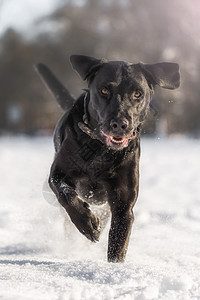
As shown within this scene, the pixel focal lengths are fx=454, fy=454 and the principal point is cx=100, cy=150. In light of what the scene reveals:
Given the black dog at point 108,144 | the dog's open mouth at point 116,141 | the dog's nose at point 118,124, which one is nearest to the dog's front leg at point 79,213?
the black dog at point 108,144

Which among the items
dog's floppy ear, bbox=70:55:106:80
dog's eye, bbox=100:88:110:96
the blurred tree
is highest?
dog's floppy ear, bbox=70:55:106:80

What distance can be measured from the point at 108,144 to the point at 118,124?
0.74 ft

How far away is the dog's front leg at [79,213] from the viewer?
283cm

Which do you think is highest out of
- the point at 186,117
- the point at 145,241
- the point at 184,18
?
the point at 145,241

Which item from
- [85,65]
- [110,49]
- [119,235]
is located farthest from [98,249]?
[110,49]

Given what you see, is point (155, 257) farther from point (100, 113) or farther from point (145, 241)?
point (100, 113)

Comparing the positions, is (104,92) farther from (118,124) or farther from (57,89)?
(57,89)

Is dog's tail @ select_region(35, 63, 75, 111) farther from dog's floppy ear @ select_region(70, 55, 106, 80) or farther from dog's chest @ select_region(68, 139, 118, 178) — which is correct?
dog's chest @ select_region(68, 139, 118, 178)

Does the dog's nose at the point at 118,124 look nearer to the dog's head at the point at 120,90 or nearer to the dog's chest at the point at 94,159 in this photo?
the dog's head at the point at 120,90

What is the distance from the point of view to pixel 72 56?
3.30 m

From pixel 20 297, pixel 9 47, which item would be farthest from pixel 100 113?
pixel 9 47

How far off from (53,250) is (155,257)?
856mm

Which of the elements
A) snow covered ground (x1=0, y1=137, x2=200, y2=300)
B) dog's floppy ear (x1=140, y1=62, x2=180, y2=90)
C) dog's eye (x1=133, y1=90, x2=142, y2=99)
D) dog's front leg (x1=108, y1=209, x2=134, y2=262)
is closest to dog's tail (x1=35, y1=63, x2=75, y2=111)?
snow covered ground (x1=0, y1=137, x2=200, y2=300)

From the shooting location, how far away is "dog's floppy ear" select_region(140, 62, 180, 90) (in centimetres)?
323
